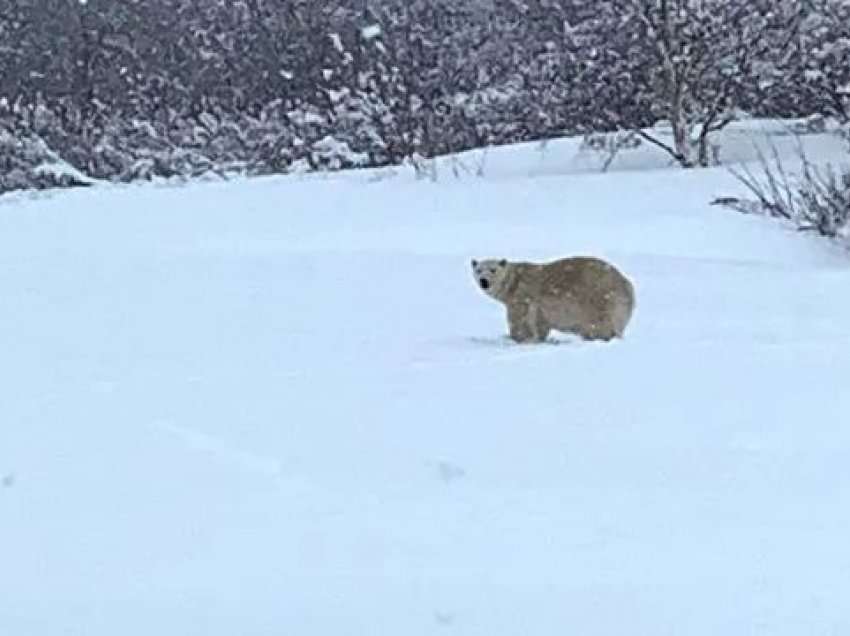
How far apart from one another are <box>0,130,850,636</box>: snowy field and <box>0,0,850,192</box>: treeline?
7.10 metres

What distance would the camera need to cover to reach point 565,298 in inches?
270

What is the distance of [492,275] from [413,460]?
2.35 m

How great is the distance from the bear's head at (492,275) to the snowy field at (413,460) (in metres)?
0.18

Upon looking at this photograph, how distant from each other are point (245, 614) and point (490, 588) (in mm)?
446

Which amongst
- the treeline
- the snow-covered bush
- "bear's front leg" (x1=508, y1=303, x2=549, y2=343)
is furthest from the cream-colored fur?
the treeline

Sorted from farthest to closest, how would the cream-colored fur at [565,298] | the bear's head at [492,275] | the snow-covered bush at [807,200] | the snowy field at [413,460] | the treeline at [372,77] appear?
the treeline at [372,77], the snow-covered bush at [807,200], the bear's head at [492,275], the cream-colored fur at [565,298], the snowy field at [413,460]

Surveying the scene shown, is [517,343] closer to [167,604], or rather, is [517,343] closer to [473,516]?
[473,516]

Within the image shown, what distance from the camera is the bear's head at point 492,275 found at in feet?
23.1

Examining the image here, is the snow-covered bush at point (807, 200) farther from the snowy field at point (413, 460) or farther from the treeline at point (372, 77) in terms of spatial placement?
the treeline at point (372, 77)

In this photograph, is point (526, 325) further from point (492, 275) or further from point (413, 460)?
point (413, 460)

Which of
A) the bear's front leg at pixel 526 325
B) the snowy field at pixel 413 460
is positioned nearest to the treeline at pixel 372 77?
the snowy field at pixel 413 460

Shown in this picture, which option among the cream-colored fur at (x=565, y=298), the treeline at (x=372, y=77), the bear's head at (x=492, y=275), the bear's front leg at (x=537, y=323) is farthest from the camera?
the treeline at (x=372, y=77)

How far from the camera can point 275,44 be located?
21.0 metres

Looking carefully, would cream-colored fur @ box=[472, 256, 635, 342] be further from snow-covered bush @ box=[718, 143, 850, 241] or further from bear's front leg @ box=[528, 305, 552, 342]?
snow-covered bush @ box=[718, 143, 850, 241]
